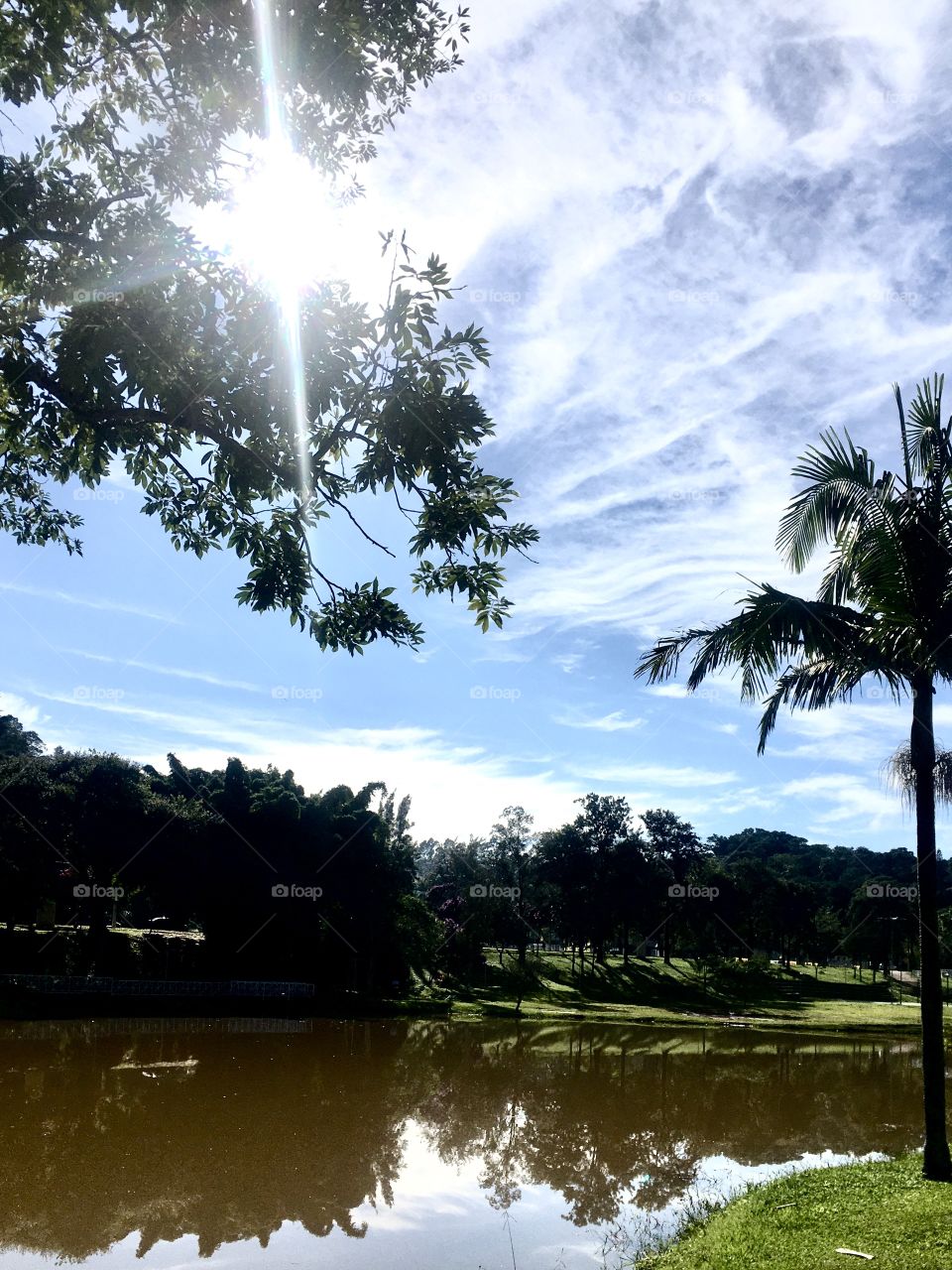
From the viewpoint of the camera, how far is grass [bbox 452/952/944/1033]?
41750 mm

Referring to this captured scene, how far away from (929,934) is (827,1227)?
3.58 m

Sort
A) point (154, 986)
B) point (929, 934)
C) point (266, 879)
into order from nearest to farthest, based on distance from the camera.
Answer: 1. point (929, 934)
2. point (154, 986)
3. point (266, 879)

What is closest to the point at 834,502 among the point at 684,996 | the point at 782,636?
the point at 782,636

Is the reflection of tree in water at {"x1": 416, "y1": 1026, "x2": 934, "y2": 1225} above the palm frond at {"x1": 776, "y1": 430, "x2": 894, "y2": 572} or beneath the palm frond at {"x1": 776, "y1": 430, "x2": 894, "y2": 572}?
beneath

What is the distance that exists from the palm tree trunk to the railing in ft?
98.6

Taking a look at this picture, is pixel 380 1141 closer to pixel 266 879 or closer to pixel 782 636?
pixel 782 636

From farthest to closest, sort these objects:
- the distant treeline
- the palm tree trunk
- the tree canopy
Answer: the distant treeline < the palm tree trunk < the tree canopy

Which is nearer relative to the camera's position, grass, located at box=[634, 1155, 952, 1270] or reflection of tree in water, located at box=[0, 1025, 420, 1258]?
grass, located at box=[634, 1155, 952, 1270]

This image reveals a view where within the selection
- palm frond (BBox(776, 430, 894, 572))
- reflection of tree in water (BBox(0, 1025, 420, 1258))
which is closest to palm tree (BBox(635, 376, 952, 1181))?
palm frond (BBox(776, 430, 894, 572))

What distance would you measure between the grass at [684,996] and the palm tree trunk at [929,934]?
30.8 metres

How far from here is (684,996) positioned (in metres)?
54.2

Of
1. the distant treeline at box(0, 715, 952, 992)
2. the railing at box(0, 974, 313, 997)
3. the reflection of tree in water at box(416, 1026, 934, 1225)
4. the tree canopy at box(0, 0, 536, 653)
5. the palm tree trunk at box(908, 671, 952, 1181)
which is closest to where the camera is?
the tree canopy at box(0, 0, 536, 653)

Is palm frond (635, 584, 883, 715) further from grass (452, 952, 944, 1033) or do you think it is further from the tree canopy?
grass (452, 952, 944, 1033)

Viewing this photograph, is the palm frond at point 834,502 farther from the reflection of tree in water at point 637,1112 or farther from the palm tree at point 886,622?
the reflection of tree in water at point 637,1112
